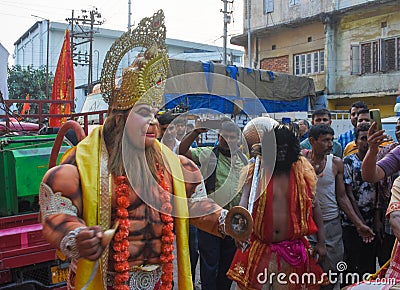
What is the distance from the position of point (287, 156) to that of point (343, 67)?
16511 millimetres

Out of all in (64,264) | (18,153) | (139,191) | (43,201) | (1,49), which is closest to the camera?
(43,201)

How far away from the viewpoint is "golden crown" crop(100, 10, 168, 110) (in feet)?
7.91

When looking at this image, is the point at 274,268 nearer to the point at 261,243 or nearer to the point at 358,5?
the point at 261,243

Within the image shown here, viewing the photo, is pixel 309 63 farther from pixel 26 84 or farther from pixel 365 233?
pixel 26 84

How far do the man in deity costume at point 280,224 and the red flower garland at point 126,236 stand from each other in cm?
76

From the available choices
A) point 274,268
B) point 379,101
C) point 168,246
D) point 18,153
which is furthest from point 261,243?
point 379,101

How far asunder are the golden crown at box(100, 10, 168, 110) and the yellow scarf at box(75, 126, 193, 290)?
246 millimetres

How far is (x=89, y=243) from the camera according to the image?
183 cm

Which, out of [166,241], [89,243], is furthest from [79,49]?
[89,243]

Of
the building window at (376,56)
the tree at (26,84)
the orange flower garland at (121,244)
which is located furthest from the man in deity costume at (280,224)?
the tree at (26,84)

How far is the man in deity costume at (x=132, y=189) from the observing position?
7.15ft

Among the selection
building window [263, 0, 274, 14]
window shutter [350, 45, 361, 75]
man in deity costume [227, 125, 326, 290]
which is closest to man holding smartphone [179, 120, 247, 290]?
man in deity costume [227, 125, 326, 290]

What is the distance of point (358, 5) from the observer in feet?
55.9

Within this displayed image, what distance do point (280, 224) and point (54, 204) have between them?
1635 millimetres
